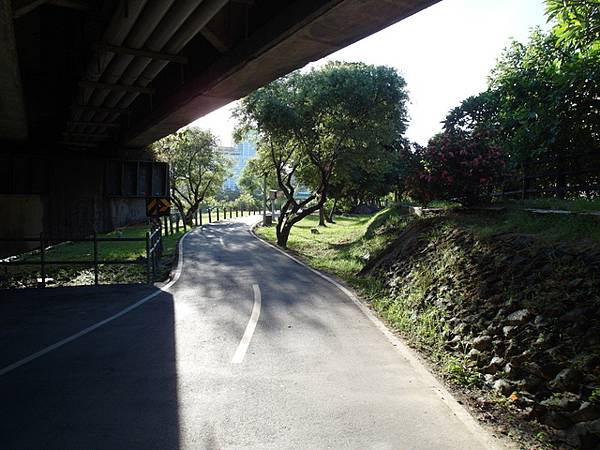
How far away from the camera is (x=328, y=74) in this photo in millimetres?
19719

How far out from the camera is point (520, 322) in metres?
5.48

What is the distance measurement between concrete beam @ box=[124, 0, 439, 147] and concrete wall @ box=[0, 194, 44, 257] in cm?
1046

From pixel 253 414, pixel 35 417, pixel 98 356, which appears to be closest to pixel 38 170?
pixel 98 356

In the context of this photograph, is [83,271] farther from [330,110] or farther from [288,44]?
[288,44]

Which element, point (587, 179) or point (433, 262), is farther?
point (587, 179)

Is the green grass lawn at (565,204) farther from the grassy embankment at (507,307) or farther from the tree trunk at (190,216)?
the tree trunk at (190,216)

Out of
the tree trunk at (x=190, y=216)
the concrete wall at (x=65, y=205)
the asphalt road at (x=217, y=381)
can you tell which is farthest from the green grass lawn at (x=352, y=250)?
the tree trunk at (x=190, y=216)

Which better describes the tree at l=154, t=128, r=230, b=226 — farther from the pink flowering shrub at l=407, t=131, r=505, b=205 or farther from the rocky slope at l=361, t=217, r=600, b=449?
the rocky slope at l=361, t=217, r=600, b=449

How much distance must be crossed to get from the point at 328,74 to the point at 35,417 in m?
18.2

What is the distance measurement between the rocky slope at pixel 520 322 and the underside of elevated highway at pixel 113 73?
13.2 ft

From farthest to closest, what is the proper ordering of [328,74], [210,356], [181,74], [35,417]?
[328,74] → [181,74] → [210,356] → [35,417]

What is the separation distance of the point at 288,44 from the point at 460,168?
6393mm

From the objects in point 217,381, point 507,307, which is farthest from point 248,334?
point 507,307

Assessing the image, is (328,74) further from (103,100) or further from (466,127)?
(466,127)
